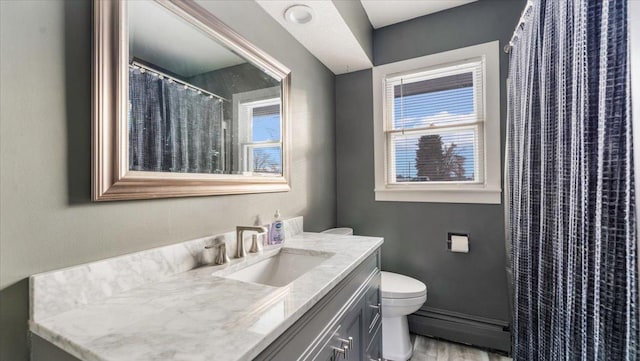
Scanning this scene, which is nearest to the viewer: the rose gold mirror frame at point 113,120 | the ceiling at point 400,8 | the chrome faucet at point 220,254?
the rose gold mirror frame at point 113,120

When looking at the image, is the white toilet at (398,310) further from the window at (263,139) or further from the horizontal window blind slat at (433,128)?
the horizontal window blind slat at (433,128)

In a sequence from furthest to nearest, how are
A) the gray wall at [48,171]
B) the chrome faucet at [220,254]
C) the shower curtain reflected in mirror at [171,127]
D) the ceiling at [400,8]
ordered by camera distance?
the ceiling at [400,8], the chrome faucet at [220,254], the shower curtain reflected in mirror at [171,127], the gray wall at [48,171]

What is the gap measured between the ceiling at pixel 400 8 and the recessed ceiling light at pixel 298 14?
2.14 feet

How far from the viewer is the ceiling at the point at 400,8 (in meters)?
2.00

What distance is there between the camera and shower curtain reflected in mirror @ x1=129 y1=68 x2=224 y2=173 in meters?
0.85

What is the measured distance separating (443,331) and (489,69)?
1.94 metres

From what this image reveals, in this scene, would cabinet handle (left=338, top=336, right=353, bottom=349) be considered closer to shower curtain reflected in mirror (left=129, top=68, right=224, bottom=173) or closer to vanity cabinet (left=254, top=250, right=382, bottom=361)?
vanity cabinet (left=254, top=250, right=382, bottom=361)

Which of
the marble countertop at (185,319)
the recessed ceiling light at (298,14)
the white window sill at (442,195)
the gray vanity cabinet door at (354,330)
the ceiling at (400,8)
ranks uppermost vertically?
the ceiling at (400,8)

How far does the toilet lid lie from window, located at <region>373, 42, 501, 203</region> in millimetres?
613

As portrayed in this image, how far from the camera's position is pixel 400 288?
178 centimetres

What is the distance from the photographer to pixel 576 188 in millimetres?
835

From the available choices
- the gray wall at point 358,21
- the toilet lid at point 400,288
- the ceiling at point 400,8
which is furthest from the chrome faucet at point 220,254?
the ceiling at point 400,8

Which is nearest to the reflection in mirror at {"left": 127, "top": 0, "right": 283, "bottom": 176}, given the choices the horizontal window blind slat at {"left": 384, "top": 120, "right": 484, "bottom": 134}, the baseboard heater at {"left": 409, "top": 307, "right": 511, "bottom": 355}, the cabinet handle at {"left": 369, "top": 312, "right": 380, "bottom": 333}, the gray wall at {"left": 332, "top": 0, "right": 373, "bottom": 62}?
the gray wall at {"left": 332, "top": 0, "right": 373, "bottom": 62}

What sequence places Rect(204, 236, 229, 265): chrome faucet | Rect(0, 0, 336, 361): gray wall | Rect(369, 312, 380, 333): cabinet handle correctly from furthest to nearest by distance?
Rect(369, 312, 380, 333): cabinet handle, Rect(204, 236, 229, 265): chrome faucet, Rect(0, 0, 336, 361): gray wall
